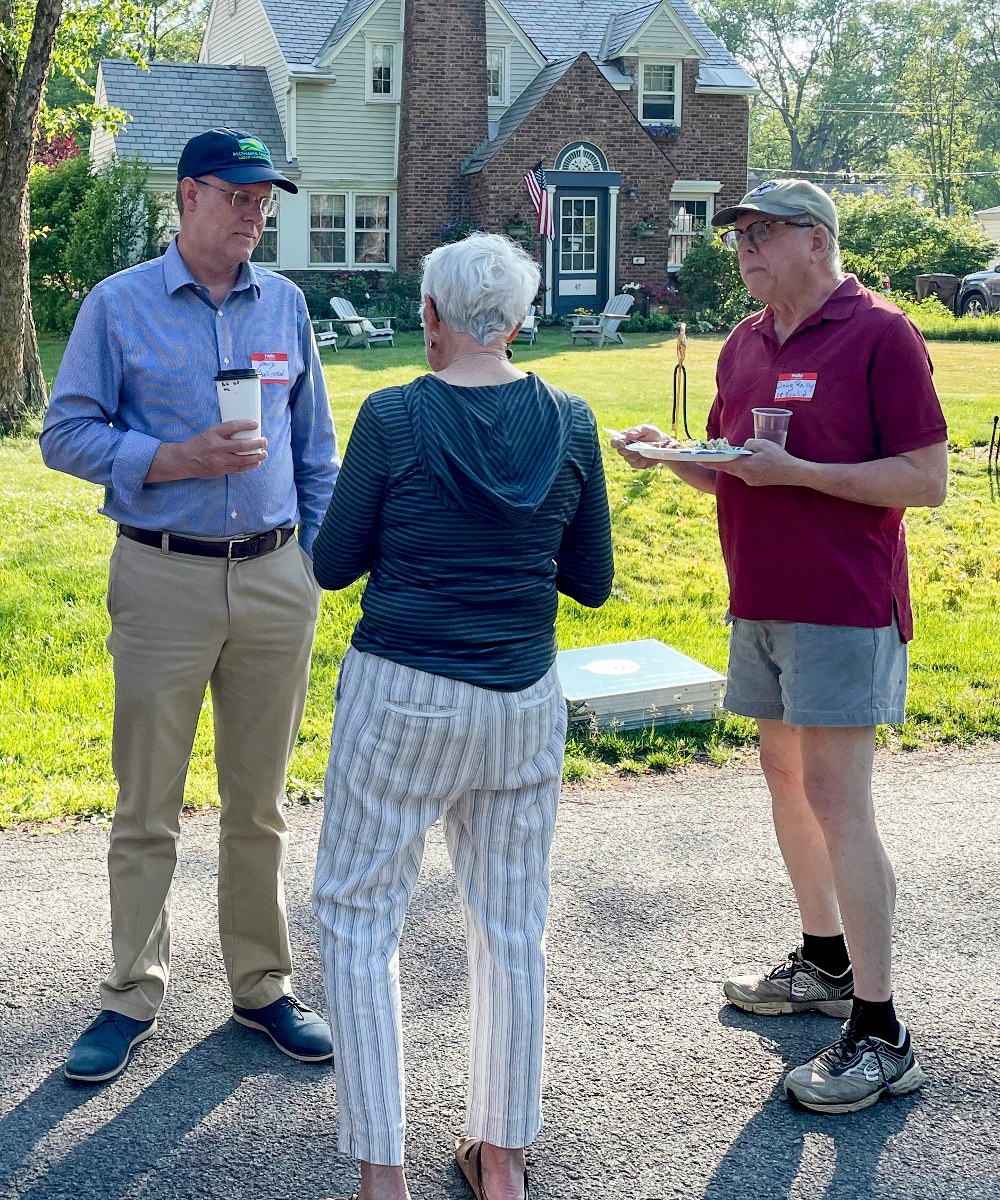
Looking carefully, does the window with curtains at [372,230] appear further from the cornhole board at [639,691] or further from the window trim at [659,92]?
the cornhole board at [639,691]

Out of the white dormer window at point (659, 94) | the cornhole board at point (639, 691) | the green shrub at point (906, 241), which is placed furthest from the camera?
the green shrub at point (906, 241)

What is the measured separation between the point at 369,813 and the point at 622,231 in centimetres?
2897

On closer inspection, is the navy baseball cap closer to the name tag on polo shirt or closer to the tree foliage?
the name tag on polo shirt

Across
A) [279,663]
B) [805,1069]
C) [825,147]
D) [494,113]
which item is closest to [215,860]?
[279,663]

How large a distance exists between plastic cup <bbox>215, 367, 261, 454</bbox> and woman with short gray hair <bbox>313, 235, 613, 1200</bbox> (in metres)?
0.49

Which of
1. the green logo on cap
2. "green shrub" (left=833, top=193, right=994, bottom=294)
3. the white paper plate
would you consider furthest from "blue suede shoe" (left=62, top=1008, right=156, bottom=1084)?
"green shrub" (left=833, top=193, right=994, bottom=294)

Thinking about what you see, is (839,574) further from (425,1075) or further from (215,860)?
(215,860)

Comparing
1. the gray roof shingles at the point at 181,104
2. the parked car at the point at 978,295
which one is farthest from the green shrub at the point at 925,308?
the gray roof shingles at the point at 181,104

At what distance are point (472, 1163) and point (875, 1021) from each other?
3.63 ft

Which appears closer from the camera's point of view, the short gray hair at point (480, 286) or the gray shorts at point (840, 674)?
the short gray hair at point (480, 286)

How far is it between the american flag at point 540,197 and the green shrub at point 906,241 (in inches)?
282

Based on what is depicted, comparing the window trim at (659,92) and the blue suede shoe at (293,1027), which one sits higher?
the window trim at (659,92)

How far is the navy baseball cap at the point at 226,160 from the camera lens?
3.39 metres

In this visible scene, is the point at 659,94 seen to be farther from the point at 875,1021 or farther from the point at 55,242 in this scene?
the point at 875,1021
